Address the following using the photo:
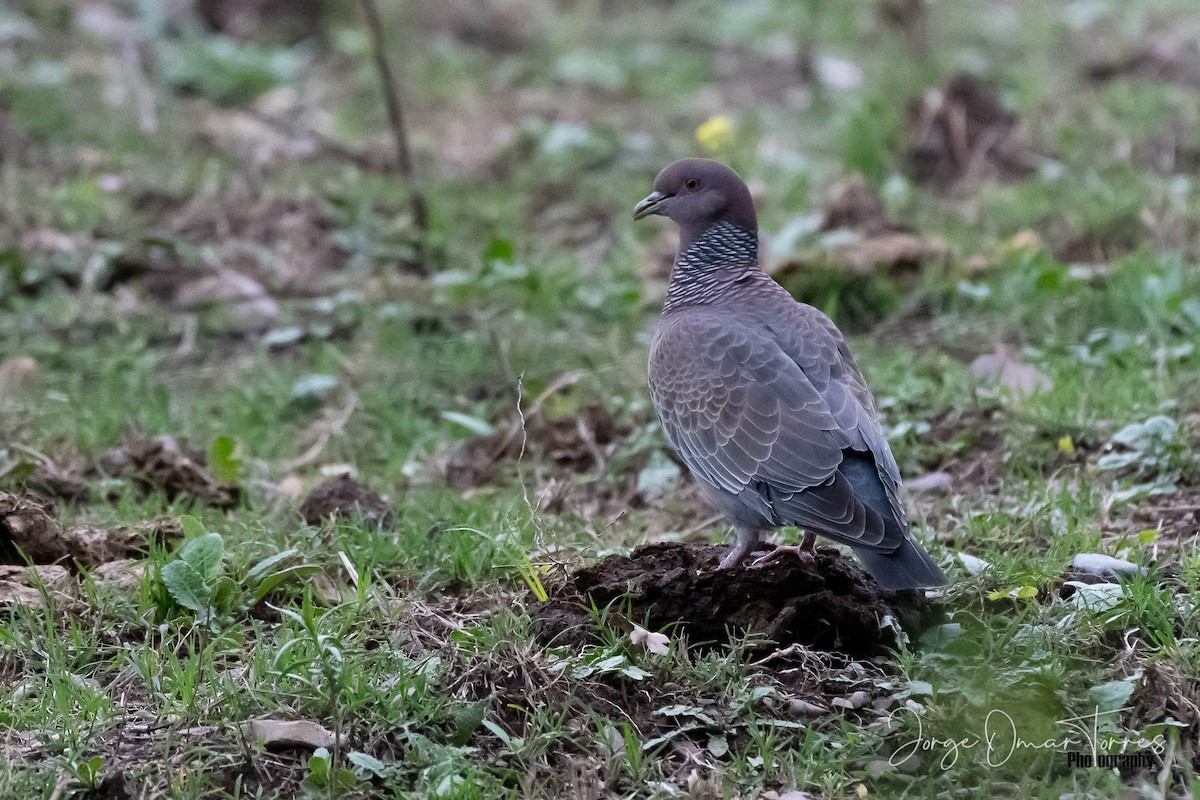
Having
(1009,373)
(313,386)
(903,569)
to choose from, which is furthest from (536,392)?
(903,569)

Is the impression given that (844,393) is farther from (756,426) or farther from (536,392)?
(536,392)

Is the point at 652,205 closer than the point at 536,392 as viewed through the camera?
Yes

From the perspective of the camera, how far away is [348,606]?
3.68m

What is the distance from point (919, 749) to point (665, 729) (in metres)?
0.59

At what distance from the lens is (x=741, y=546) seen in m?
3.88

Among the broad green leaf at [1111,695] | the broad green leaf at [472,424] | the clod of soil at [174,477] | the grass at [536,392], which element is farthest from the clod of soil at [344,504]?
the broad green leaf at [1111,695]

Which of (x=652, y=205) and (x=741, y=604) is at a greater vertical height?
(x=652, y=205)

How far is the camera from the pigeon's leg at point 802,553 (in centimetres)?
375

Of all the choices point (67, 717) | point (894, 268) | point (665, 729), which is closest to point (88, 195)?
point (894, 268)

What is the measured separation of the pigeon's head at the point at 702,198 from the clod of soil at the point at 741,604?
4.75 feet

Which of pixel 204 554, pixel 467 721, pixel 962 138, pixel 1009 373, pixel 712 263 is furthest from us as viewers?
pixel 962 138

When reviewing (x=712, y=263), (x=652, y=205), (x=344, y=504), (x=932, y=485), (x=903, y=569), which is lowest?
(x=932, y=485)

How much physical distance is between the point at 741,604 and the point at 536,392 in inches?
89.0

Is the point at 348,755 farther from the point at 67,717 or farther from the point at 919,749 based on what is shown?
the point at 919,749
